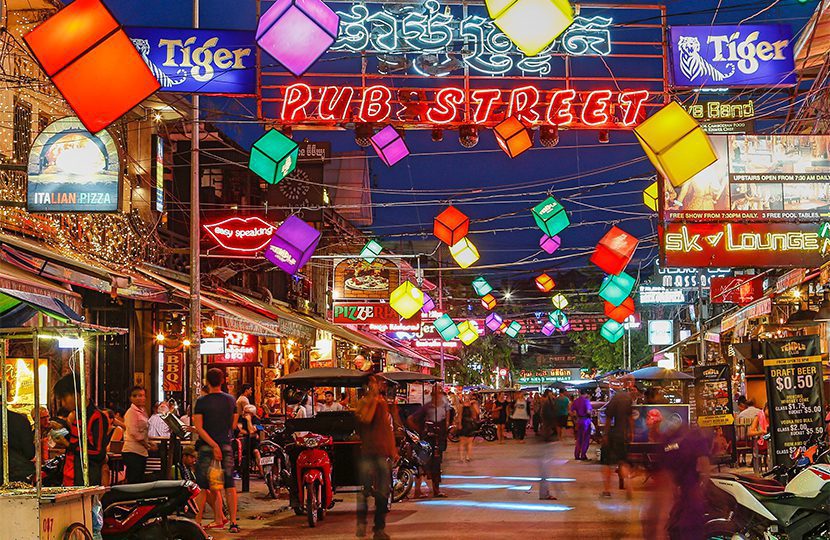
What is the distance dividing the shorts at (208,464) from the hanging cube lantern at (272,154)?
3.77 meters

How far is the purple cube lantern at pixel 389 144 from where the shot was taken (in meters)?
16.9

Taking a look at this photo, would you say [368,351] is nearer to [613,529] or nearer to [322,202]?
[322,202]

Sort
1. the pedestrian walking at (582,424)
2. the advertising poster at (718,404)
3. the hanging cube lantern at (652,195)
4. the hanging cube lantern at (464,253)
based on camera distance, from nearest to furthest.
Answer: the hanging cube lantern at (652,195) < the hanging cube lantern at (464,253) < the advertising poster at (718,404) < the pedestrian walking at (582,424)

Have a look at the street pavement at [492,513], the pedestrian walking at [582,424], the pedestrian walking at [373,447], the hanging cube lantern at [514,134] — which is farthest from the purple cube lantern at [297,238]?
the pedestrian walking at [582,424]

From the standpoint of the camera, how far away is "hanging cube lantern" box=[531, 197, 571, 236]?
63.2 feet

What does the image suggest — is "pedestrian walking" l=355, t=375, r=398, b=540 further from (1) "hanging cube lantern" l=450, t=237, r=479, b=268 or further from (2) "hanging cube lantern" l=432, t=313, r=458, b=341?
(2) "hanging cube lantern" l=432, t=313, r=458, b=341

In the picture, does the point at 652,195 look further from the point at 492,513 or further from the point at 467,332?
the point at 467,332

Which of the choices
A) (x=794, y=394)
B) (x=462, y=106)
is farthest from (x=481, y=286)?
(x=794, y=394)

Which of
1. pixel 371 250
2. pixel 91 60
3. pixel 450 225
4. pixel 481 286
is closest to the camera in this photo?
pixel 91 60

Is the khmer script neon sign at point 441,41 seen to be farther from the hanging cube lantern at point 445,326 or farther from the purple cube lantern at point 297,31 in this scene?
the hanging cube lantern at point 445,326

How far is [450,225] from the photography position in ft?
67.4

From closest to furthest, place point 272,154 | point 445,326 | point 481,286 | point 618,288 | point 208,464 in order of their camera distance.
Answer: point 208,464 < point 272,154 < point 618,288 < point 481,286 < point 445,326

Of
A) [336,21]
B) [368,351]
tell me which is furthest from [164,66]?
[368,351]

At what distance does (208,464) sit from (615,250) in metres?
9.17
